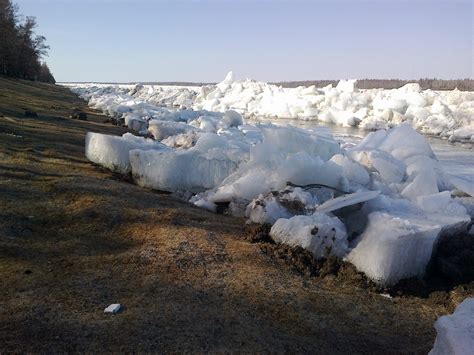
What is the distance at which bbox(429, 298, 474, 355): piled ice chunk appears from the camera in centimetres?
186

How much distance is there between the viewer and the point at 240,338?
2.78 meters

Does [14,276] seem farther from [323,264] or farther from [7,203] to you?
[323,264]

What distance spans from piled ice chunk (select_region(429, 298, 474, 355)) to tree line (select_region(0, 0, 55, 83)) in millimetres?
28725

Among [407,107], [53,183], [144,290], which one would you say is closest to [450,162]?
[53,183]

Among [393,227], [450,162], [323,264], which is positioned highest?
[393,227]

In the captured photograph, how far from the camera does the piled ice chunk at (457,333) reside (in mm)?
1856

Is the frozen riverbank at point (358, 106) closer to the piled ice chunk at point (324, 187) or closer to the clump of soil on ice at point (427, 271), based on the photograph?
the piled ice chunk at point (324, 187)

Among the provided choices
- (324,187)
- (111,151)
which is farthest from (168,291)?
(111,151)

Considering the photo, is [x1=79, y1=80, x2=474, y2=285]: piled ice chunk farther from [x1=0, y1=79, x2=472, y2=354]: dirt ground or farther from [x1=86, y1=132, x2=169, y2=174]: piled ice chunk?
[x1=0, y1=79, x2=472, y2=354]: dirt ground

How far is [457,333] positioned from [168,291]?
77.8 inches

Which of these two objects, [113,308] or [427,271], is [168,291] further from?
[427,271]

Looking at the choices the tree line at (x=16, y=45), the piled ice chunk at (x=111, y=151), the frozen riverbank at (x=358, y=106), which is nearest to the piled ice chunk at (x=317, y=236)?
the piled ice chunk at (x=111, y=151)

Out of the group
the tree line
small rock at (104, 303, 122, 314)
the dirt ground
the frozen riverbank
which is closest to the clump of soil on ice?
the dirt ground

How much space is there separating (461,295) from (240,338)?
1.94m
